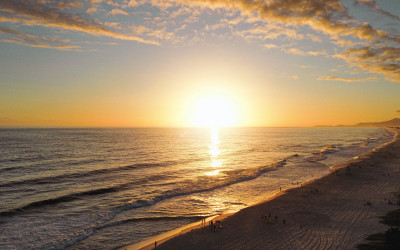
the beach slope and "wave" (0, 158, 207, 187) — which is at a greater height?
the beach slope

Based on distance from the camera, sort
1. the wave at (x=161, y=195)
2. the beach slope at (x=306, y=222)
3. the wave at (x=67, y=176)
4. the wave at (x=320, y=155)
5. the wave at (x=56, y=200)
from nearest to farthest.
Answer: the beach slope at (x=306, y=222) → the wave at (x=56, y=200) → the wave at (x=161, y=195) → the wave at (x=67, y=176) → the wave at (x=320, y=155)

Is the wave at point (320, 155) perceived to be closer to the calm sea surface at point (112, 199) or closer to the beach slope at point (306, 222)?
the calm sea surface at point (112, 199)

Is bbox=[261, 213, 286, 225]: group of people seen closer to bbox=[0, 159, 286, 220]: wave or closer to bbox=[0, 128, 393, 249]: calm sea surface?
bbox=[0, 128, 393, 249]: calm sea surface

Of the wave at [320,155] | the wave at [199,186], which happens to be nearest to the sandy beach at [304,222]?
the wave at [199,186]

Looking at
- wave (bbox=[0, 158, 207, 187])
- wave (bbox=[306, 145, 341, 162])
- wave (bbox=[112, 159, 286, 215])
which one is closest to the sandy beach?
wave (bbox=[112, 159, 286, 215])

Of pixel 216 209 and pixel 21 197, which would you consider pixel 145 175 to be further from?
pixel 216 209

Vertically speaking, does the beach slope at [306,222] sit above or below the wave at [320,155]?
above

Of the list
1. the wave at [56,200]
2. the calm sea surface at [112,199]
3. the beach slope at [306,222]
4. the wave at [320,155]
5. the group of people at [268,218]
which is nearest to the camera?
the beach slope at [306,222]

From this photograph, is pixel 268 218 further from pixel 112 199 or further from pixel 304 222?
pixel 112 199

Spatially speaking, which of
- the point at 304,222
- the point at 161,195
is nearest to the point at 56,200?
the point at 161,195
